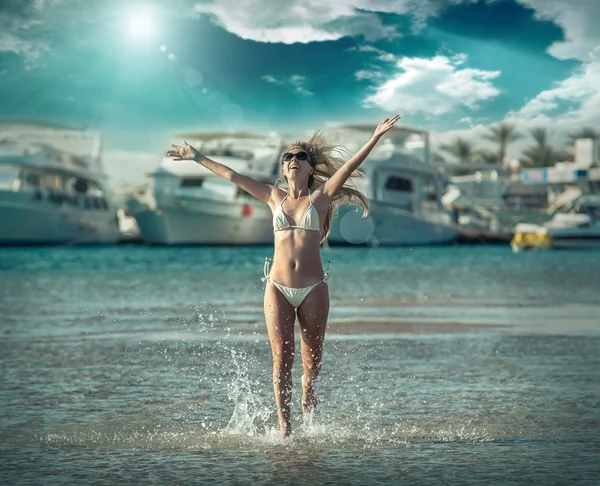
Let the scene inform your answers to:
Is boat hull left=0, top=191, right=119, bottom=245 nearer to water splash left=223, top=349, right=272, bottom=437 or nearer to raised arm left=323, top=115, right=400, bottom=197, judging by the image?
water splash left=223, top=349, right=272, bottom=437

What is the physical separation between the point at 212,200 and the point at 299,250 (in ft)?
220

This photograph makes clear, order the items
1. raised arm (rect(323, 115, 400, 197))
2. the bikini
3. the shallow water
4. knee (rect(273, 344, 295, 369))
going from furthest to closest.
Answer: knee (rect(273, 344, 295, 369)), the bikini, raised arm (rect(323, 115, 400, 197)), the shallow water

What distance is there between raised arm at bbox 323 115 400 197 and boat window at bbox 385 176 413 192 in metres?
77.2

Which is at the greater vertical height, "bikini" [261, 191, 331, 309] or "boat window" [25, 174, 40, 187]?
"boat window" [25, 174, 40, 187]

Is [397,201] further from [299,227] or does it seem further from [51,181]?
[299,227]

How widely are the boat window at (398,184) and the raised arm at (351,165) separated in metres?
77.2

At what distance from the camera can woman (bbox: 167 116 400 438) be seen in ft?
23.5

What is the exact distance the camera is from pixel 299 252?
7156 millimetres

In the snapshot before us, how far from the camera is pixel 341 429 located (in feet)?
25.9

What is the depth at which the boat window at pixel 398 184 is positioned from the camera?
84688 mm

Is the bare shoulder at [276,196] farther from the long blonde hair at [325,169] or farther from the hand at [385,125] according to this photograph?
the hand at [385,125]

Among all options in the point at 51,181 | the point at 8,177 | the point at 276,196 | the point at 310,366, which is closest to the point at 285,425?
the point at 310,366

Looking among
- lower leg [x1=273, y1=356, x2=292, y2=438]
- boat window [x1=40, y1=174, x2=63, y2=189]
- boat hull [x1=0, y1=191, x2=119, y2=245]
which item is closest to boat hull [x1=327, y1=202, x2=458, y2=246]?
boat hull [x1=0, y1=191, x2=119, y2=245]

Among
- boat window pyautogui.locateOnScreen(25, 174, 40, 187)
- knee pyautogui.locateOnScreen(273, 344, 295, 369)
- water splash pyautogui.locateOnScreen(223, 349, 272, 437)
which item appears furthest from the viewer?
boat window pyautogui.locateOnScreen(25, 174, 40, 187)
